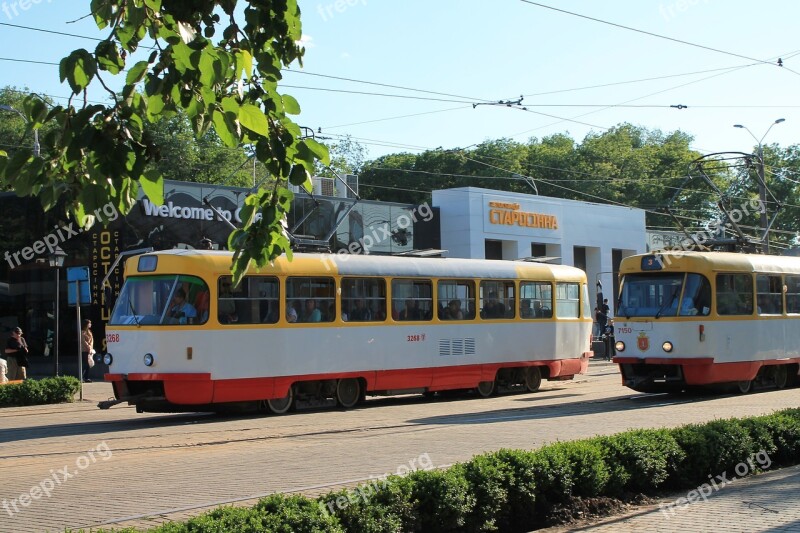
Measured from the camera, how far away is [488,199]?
146 feet

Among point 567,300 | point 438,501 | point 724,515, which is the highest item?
point 567,300

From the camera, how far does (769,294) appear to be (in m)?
23.8

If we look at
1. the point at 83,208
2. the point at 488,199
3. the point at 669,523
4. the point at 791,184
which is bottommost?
the point at 669,523

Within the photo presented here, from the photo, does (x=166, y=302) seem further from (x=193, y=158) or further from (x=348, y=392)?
(x=193, y=158)

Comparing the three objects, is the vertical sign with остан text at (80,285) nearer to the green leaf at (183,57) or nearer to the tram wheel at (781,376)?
the tram wheel at (781,376)

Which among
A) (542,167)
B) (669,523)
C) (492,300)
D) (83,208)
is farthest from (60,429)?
(542,167)

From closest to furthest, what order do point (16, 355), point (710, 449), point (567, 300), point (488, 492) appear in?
point (488, 492)
point (710, 449)
point (567, 300)
point (16, 355)

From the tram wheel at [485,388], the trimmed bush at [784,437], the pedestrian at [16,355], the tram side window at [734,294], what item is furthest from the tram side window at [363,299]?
the pedestrian at [16,355]

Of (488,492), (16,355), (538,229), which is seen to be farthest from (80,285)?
(488,492)

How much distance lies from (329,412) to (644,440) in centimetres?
1001

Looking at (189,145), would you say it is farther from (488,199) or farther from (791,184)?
(791,184)

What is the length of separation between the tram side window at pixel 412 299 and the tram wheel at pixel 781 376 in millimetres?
8554

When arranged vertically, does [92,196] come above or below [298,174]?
below

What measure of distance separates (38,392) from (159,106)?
20192 millimetres
